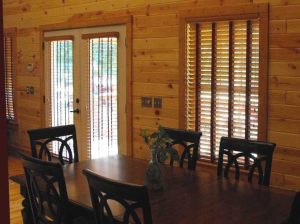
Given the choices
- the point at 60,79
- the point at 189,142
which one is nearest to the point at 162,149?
the point at 189,142

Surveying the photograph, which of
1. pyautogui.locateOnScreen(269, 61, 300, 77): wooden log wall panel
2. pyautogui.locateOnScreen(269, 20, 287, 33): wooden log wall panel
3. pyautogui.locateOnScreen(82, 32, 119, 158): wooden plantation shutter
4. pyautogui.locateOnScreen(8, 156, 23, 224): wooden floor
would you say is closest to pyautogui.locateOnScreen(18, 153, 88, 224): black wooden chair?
pyautogui.locateOnScreen(8, 156, 23, 224): wooden floor

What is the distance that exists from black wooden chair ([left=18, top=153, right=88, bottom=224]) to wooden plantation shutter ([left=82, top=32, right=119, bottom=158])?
2558 millimetres

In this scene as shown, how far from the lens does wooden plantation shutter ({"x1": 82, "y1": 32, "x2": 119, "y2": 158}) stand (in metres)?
5.20

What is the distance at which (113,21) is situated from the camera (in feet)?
16.6

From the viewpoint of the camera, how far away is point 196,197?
2.60 metres

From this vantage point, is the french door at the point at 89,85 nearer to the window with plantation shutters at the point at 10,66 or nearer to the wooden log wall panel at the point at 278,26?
the window with plantation shutters at the point at 10,66

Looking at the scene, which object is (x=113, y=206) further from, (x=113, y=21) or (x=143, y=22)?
(x=113, y=21)

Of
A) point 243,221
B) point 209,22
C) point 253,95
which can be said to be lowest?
point 243,221

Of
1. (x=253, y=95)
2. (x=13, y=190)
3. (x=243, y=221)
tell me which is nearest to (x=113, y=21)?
(x=253, y=95)

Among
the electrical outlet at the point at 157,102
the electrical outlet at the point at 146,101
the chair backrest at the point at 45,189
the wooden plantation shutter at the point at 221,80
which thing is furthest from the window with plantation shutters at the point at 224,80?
the chair backrest at the point at 45,189

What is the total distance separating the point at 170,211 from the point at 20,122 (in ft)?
17.2

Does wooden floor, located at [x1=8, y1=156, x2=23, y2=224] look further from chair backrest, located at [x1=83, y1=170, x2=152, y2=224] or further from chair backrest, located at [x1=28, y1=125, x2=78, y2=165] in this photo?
chair backrest, located at [x1=83, y1=170, x2=152, y2=224]

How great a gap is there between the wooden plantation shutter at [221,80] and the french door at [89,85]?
42.1 inches

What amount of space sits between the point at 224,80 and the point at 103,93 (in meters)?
1.88
